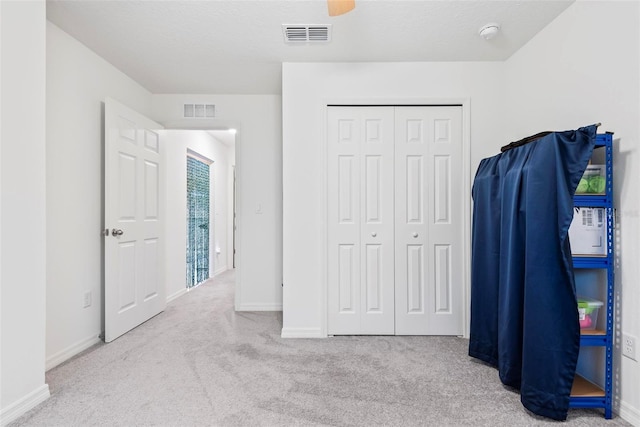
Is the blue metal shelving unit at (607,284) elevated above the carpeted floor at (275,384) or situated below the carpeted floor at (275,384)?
above

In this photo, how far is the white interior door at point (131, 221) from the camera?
2588 mm

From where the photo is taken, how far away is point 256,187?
3525 mm

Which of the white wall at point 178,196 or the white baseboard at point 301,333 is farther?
the white wall at point 178,196

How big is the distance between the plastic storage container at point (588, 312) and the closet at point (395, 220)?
100 cm

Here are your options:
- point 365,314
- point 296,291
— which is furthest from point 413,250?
point 296,291

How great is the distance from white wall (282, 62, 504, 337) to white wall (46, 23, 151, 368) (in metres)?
1.55

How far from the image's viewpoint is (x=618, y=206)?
167 cm

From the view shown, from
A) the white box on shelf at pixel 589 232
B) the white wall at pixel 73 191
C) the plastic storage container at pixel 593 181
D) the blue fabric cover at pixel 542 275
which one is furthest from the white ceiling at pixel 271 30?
the white box on shelf at pixel 589 232

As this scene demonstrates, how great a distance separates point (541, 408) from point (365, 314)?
4.35ft

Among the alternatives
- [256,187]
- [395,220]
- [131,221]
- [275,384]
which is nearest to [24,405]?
[275,384]

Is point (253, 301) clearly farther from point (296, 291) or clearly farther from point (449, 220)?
point (449, 220)

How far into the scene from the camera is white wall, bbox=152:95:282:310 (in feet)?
11.4

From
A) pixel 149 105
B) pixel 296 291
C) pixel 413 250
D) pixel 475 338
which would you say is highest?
pixel 149 105

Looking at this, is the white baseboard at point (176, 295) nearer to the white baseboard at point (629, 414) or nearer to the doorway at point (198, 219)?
the doorway at point (198, 219)
